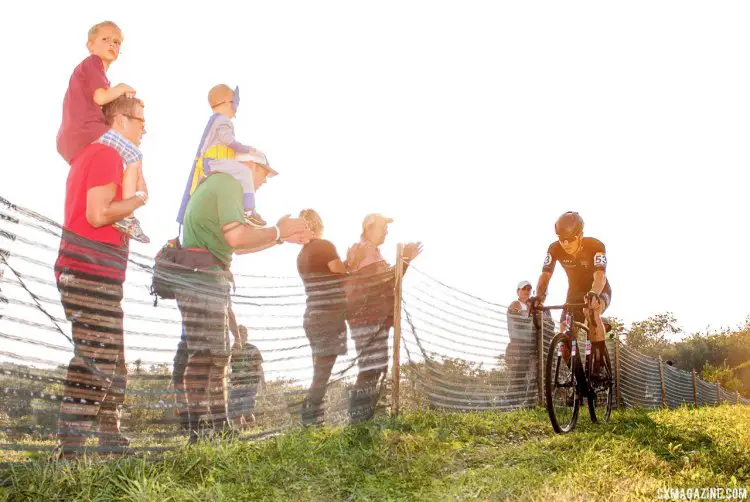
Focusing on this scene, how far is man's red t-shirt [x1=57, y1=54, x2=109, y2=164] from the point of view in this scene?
4.39m

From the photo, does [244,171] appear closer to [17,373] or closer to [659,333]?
[17,373]

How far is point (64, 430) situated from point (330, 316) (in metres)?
2.90

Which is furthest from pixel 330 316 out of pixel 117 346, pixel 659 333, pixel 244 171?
pixel 659 333

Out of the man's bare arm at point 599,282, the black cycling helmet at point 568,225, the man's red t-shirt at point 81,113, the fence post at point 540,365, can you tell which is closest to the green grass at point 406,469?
the man's bare arm at point 599,282

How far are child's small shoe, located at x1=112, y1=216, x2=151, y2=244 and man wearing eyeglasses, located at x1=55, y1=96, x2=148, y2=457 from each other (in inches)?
2.0

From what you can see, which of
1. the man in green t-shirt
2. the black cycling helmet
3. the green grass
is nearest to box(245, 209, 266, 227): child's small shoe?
the man in green t-shirt

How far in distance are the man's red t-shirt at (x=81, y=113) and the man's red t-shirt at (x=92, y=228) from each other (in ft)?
0.43

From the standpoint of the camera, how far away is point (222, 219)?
4.61 meters

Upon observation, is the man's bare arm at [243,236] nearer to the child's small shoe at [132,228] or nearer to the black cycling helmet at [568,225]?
A: the child's small shoe at [132,228]

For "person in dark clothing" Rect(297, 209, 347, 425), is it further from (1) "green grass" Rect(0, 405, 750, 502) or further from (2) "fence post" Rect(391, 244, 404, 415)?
(2) "fence post" Rect(391, 244, 404, 415)

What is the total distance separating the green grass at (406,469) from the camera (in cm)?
361

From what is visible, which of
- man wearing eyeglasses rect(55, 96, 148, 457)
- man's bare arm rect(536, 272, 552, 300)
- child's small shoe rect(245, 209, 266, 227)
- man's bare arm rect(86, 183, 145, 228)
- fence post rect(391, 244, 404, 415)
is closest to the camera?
man wearing eyeglasses rect(55, 96, 148, 457)

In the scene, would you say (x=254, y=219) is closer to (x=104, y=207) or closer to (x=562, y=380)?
(x=104, y=207)

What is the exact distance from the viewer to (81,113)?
14.6 ft
